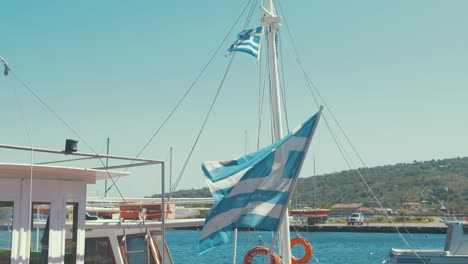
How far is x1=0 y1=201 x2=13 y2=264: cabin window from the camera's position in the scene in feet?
36.3

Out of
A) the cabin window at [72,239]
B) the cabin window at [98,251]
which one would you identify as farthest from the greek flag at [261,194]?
the cabin window at [98,251]

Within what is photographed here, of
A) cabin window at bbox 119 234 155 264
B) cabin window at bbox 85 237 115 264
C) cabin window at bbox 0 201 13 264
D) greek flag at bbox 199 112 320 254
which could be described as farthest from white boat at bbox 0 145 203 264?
cabin window at bbox 119 234 155 264

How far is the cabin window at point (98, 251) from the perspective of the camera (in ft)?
52.6

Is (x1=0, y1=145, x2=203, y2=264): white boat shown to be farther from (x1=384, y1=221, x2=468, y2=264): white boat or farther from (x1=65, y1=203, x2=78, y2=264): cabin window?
(x1=384, y1=221, x2=468, y2=264): white boat

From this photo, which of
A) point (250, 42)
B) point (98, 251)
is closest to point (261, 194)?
point (98, 251)

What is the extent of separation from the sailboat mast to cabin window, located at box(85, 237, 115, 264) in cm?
460

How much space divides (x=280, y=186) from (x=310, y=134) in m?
1.20

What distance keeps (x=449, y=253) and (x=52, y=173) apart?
3033 cm

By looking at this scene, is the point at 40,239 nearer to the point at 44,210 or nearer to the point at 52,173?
the point at 44,210

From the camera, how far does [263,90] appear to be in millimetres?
20016

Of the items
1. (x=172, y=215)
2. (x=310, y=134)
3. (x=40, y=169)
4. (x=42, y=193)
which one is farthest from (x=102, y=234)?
(x=310, y=134)

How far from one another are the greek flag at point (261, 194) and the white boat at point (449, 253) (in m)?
24.8

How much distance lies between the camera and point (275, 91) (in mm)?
16188

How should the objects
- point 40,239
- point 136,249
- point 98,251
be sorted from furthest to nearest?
point 136,249, point 98,251, point 40,239
